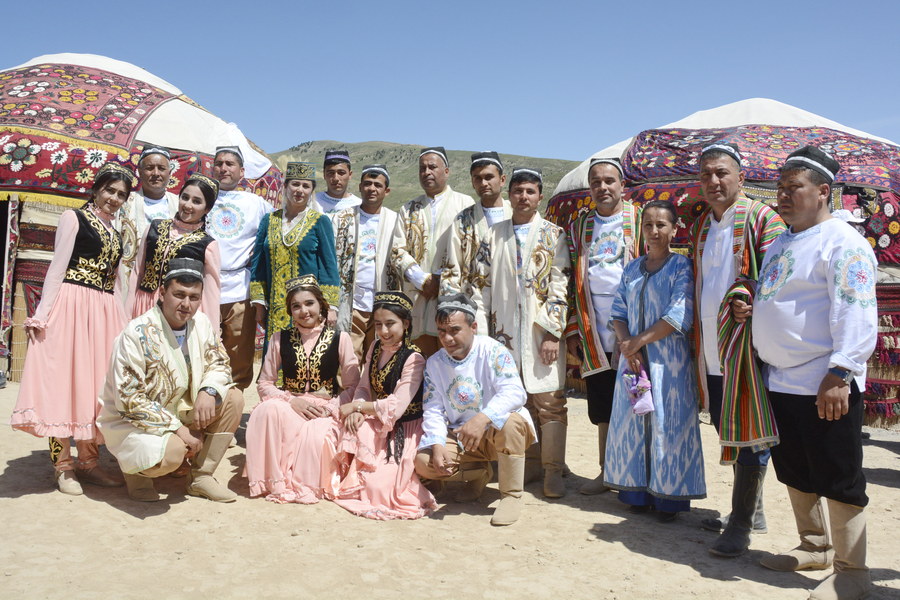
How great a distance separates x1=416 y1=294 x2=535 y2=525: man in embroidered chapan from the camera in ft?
11.8

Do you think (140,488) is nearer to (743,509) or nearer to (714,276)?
(743,509)

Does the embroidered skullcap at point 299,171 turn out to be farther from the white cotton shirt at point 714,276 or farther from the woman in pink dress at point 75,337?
the white cotton shirt at point 714,276

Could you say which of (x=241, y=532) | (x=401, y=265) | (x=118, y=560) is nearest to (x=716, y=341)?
(x=401, y=265)

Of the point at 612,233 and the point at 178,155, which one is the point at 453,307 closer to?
A: the point at 612,233

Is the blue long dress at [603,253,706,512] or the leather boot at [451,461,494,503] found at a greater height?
the blue long dress at [603,253,706,512]

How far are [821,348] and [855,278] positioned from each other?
0.28 m

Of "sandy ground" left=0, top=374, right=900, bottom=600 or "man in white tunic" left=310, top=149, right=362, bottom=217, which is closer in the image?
"sandy ground" left=0, top=374, right=900, bottom=600

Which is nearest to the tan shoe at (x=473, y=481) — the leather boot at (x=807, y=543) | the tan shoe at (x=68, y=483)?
the leather boot at (x=807, y=543)

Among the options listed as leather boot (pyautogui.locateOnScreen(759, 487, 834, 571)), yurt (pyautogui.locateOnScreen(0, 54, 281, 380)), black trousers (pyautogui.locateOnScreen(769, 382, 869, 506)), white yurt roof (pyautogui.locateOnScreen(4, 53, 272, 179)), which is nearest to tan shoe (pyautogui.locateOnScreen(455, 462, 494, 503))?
leather boot (pyautogui.locateOnScreen(759, 487, 834, 571))

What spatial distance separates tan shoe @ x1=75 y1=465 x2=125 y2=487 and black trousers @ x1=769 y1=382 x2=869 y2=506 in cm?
320

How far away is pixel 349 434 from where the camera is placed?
3869 mm

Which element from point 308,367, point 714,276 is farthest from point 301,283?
point 714,276

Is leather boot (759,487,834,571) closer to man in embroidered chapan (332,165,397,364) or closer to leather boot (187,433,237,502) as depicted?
leather boot (187,433,237,502)

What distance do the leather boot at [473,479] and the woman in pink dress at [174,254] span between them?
1585mm
